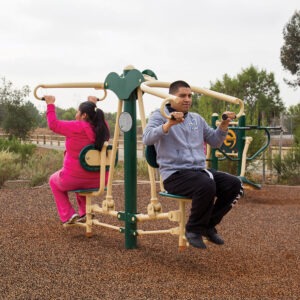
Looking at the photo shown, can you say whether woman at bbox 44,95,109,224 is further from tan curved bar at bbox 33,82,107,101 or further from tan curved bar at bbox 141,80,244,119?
tan curved bar at bbox 141,80,244,119

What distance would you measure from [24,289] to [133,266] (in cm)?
95

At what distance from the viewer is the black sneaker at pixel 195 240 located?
3971mm

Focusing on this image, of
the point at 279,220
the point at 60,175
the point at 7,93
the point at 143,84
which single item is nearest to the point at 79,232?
the point at 60,175

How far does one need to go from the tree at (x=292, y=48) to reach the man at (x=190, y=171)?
34055 mm

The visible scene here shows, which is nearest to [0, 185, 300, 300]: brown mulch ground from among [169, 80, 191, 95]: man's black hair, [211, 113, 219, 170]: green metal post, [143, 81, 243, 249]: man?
[143, 81, 243, 249]: man

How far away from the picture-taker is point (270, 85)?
47188 millimetres

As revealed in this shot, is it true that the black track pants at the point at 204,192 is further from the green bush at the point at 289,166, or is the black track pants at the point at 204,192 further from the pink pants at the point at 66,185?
the green bush at the point at 289,166

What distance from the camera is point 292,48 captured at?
121 ft

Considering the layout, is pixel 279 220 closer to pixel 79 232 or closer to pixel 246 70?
pixel 79 232

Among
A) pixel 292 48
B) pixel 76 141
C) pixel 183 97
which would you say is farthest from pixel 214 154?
pixel 292 48

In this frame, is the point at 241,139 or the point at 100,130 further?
the point at 241,139

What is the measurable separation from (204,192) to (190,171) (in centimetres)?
23

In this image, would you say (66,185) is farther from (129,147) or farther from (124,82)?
(124,82)

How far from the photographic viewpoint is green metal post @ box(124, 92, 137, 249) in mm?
4824
